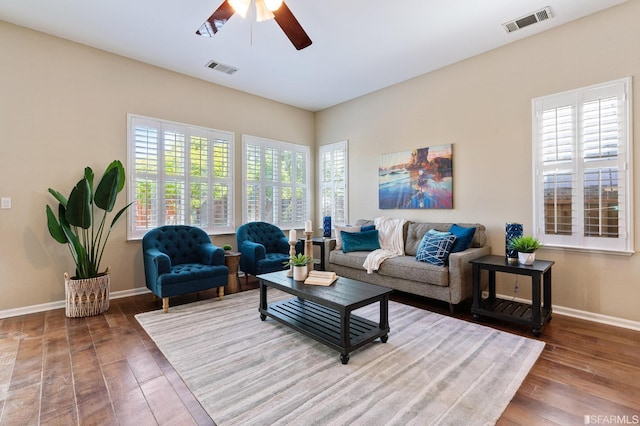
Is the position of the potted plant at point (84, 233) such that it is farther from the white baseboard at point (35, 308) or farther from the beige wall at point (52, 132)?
the white baseboard at point (35, 308)

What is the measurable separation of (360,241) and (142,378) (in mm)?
3040

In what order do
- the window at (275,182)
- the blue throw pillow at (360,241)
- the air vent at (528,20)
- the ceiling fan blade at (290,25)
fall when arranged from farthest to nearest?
1. the window at (275,182)
2. the blue throw pillow at (360,241)
3. the air vent at (528,20)
4. the ceiling fan blade at (290,25)

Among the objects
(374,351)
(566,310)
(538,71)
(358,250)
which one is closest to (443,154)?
(538,71)

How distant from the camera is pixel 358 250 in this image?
14.5ft

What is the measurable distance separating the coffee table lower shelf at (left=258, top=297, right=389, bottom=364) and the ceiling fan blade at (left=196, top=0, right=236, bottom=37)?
2527 millimetres

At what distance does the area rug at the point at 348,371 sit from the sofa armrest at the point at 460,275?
0.29m

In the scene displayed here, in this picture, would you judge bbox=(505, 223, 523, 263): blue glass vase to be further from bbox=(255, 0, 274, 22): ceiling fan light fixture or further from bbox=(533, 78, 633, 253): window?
bbox=(255, 0, 274, 22): ceiling fan light fixture

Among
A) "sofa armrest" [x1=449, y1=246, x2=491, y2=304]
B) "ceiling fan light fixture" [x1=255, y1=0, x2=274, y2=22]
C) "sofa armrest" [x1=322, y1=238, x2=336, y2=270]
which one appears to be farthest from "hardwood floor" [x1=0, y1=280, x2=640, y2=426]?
"ceiling fan light fixture" [x1=255, y1=0, x2=274, y2=22]

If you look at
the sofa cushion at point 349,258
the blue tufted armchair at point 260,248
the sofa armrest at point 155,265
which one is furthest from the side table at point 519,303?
the sofa armrest at point 155,265

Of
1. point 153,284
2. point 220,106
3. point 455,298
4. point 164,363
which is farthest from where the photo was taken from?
point 220,106

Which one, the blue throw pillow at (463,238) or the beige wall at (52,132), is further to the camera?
the blue throw pillow at (463,238)

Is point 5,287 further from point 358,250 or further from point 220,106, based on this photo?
point 358,250

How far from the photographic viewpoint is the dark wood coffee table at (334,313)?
2.31m

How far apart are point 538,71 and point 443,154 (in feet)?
4.45
